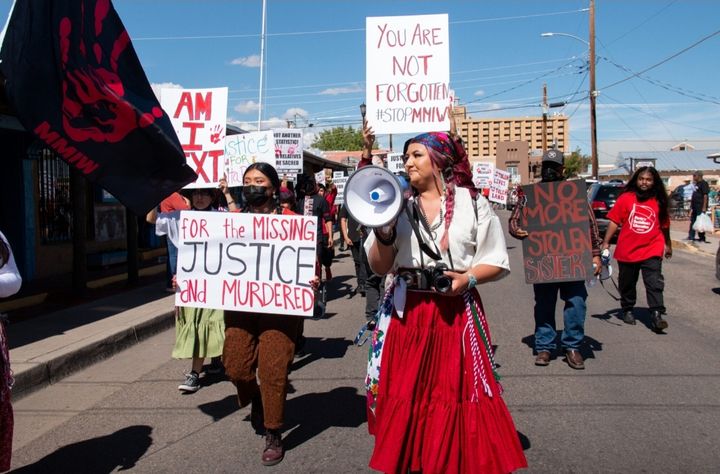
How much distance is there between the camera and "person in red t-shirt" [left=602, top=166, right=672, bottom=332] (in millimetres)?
7645

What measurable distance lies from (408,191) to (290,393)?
2792 millimetres

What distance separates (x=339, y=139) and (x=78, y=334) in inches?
4030

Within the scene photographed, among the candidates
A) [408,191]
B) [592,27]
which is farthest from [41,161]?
[592,27]

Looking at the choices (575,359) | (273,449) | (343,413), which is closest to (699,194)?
(575,359)

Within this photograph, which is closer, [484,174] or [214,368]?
[214,368]

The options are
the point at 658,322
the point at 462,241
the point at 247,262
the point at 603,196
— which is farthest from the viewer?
the point at 603,196

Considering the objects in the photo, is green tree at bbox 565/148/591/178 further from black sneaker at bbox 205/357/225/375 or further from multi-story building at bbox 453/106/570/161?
black sneaker at bbox 205/357/225/375

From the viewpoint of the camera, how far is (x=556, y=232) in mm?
6512

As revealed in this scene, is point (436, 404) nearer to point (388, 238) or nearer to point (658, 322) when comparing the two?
point (388, 238)

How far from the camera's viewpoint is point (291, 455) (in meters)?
4.25

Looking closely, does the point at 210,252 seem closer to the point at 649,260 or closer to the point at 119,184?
the point at 119,184

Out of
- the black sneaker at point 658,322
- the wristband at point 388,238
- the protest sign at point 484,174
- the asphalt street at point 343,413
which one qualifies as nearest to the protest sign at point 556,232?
the asphalt street at point 343,413

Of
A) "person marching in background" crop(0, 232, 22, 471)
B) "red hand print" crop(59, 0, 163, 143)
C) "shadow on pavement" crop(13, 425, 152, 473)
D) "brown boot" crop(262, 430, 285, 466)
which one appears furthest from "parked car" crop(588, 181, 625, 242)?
"person marching in background" crop(0, 232, 22, 471)

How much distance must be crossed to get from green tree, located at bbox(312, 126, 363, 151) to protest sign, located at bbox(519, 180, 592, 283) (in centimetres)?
9929
